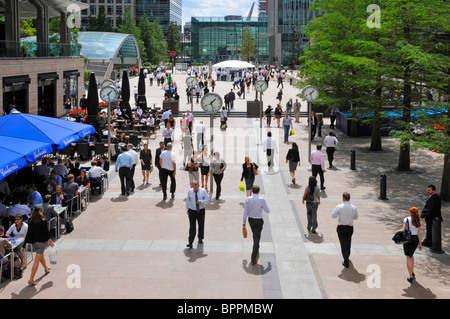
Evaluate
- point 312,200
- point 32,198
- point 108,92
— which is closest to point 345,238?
point 312,200

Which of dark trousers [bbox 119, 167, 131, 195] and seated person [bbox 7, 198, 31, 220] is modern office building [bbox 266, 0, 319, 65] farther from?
seated person [bbox 7, 198, 31, 220]

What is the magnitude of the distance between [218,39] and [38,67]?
140 m

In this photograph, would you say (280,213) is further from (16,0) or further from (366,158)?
(16,0)

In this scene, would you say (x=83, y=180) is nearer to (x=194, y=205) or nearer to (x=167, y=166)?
(x=167, y=166)

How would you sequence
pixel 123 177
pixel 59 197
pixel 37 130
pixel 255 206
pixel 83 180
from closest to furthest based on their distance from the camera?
pixel 255 206 → pixel 59 197 → pixel 37 130 → pixel 83 180 → pixel 123 177

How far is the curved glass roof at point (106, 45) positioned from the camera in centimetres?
7475

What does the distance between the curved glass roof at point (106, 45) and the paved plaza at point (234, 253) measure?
60.3 m

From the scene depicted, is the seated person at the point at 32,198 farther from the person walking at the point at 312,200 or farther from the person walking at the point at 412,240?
the person walking at the point at 412,240

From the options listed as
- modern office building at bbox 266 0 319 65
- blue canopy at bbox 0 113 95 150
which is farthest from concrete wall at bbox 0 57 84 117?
modern office building at bbox 266 0 319 65

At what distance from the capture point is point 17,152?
1197 cm

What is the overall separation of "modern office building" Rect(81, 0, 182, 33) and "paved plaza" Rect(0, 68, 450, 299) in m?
136

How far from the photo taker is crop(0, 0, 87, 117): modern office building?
81.5 ft

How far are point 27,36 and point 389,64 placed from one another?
51.3 m

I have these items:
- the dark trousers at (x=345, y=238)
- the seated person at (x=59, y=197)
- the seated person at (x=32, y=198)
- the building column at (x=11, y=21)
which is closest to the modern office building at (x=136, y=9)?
the building column at (x=11, y=21)
